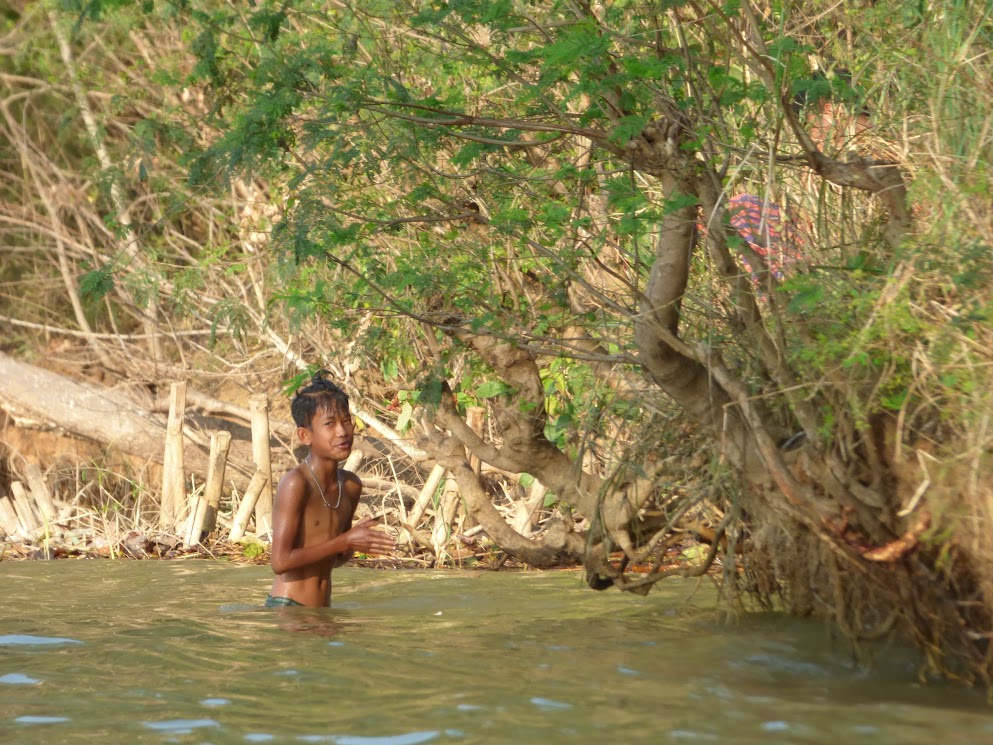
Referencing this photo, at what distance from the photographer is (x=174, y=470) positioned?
→ 9531mm

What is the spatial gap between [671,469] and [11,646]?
2925 millimetres

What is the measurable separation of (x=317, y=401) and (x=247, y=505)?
3.03 metres

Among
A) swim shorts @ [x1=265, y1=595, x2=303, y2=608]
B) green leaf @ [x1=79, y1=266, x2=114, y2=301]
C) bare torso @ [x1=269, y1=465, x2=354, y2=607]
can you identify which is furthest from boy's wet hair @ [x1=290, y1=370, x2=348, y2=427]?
green leaf @ [x1=79, y1=266, x2=114, y2=301]

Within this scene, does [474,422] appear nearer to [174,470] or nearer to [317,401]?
[174,470]

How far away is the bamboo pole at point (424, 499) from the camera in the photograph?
28.4 ft

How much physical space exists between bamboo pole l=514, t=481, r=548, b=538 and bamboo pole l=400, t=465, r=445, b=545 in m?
0.63

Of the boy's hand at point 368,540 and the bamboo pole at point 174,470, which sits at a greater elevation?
the bamboo pole at point 174,470

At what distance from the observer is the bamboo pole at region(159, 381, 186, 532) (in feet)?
31.1

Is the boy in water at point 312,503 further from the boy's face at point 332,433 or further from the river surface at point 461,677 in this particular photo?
the river surface at point 461,677

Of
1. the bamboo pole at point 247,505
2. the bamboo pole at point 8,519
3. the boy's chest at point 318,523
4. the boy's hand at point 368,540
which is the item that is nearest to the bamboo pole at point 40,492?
the bamboo pole at point 8,519

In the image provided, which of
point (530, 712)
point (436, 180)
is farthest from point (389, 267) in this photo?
point (530, 712)

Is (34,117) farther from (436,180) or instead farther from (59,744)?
(59,744)

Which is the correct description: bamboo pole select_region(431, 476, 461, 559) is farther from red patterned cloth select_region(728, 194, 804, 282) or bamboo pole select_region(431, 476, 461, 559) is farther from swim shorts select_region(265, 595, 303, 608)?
red patterned cloth select_region(728, 194, 804, 282)

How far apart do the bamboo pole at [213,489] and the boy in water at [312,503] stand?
2.96 m
